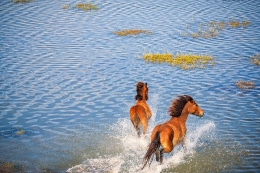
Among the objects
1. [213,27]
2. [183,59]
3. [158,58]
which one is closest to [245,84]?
[183,59]

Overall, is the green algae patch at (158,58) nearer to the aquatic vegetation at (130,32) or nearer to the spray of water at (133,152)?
the aquatic vegetation at (130,32)

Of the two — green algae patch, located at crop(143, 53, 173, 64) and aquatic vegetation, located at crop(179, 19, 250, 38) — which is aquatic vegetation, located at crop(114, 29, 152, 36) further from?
green algae patch, located at crop(143, 53, 173, 64)

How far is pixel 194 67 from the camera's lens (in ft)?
59.5

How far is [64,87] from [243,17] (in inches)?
613

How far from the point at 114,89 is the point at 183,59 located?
457cm

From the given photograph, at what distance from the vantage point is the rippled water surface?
35.4 feet

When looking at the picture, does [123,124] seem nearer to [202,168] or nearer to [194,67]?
[202,168]

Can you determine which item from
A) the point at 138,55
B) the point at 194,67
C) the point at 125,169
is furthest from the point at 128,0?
the point at 125,169

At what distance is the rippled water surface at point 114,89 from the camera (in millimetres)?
10797

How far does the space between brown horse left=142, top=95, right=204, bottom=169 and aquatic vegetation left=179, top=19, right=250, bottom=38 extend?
13078 mm

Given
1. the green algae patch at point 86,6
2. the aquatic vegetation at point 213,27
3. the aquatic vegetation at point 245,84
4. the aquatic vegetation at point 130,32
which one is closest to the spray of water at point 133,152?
the aquatic vegetation at point 245,84

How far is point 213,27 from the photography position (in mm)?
24297

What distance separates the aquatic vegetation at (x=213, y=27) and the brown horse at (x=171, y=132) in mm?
13078

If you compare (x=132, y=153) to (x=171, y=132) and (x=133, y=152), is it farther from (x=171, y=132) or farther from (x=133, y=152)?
(x=171, y=132)
